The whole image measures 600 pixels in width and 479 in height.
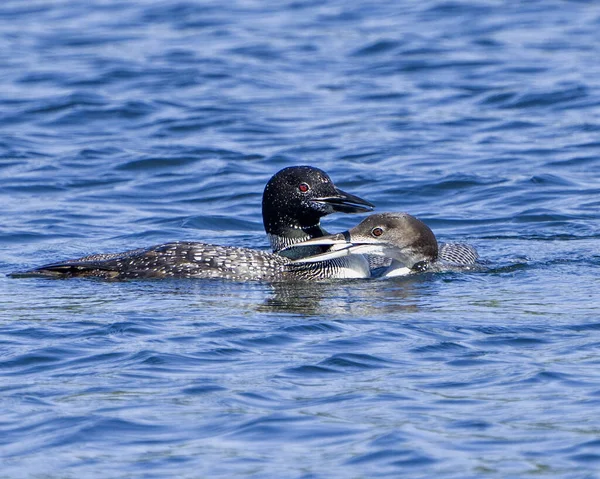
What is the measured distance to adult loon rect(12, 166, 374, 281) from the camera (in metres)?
8.83

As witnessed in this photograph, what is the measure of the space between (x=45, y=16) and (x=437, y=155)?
30.9 ft

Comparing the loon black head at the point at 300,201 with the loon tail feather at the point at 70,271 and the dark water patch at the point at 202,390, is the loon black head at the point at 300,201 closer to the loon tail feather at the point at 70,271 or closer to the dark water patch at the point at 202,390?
the loon tail feather at the point at 70,271

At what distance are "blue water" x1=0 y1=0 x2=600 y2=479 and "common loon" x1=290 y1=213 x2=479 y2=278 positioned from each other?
0.21m

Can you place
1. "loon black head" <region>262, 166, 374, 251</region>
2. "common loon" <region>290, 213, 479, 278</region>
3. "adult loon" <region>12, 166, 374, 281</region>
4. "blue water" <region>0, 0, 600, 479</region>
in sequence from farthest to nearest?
"loon black head" <region>262, 166, 374, 251</region> → "common loon" <region>290, 213, 479, 278</region> → "adult loon" <region>12, 166, 374, 281</region> → "blue water" <region>0, 0, 600, 479</region>

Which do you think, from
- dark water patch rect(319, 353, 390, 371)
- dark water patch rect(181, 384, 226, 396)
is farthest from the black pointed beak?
dark water patch rect(181, 384, 226, 396)

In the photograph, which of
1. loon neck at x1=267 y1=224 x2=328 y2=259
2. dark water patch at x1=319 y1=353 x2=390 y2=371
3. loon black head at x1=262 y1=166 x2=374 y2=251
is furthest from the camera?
loon neck at x1=267 y1=224 x2=328 y2=259

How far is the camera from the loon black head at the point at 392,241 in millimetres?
9117

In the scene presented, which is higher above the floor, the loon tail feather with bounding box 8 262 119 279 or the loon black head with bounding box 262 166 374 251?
the loon black head with bounding box 262 166 374 251

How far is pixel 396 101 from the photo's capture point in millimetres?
15312

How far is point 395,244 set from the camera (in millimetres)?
9164

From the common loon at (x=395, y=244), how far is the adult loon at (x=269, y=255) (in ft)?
0.30

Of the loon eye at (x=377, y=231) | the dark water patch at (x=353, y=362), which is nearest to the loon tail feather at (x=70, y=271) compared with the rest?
the loon eye at (x=377, y=231)

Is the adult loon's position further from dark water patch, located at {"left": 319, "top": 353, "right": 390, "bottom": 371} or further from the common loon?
dark water patch, located at {"left": 319, "top": 353, "right": 390, "bottom": 371}

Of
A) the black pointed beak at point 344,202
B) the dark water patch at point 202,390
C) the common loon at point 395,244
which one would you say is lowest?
the common loon at point 395,244
